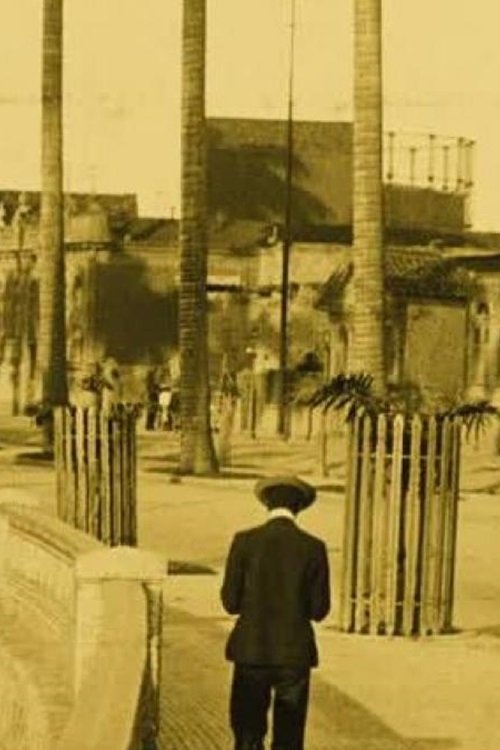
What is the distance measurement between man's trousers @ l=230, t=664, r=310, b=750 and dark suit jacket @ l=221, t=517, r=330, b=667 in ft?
0.23

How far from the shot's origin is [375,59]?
86.8ft

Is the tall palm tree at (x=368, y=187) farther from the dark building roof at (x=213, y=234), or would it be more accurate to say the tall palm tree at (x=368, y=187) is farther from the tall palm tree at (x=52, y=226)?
the dark building roof at (x=213, y=234)

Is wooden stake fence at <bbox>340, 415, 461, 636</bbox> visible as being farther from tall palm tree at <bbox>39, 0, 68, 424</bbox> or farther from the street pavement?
tall palm tree at <bbox>39, 0, 68, 424</bbox>

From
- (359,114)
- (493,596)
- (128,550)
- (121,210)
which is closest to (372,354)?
(359,114)

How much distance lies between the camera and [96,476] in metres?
18.9

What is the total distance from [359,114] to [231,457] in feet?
52.0

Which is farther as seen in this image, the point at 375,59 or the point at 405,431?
the point at 375,59

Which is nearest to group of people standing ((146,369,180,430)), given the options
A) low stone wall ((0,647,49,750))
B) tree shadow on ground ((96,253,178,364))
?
tree shadow on ground ((96,253,178,364))

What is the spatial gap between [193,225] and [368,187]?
261 inches

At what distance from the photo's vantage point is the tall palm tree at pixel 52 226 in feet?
127

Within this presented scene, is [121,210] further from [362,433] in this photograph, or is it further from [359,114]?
[362,433]

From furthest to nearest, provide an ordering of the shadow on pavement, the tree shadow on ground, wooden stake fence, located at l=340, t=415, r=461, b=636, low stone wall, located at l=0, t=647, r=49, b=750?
the tree shadow on ground → wooden stake fence, located at l=340, t=415, r=461, b=636 → low stone wall, located at l=0, t=647, r=49, b=750 → the shadow on pavement

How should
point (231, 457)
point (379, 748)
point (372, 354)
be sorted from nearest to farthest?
point (379, 748)
point (372, 354)
point (231, 457)

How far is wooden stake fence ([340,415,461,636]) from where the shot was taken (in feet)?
52.6
